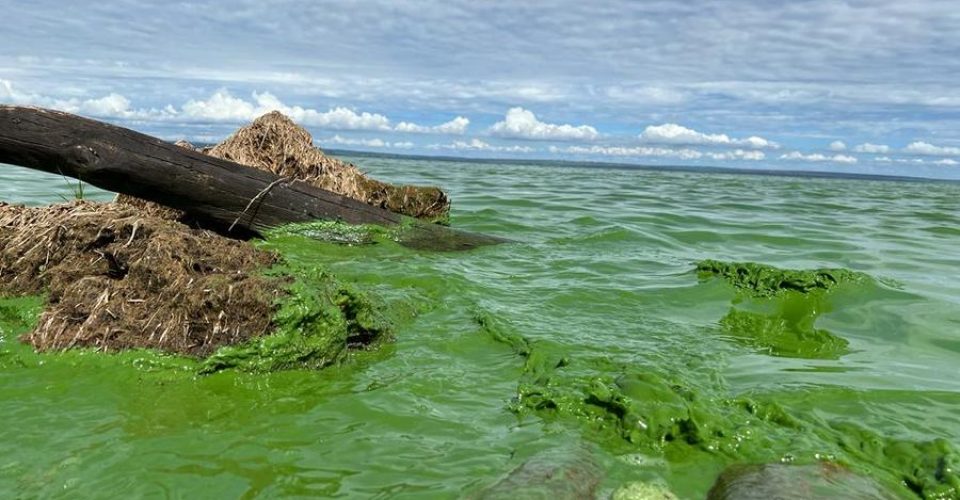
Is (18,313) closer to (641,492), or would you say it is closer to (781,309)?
(641,492)

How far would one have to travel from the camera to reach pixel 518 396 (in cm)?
489

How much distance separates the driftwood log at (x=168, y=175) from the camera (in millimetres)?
6910

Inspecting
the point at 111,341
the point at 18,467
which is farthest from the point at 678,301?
the point at 18,467

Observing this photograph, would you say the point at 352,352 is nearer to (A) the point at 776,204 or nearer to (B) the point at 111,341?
(B) the point at 111,341

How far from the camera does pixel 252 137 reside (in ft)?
34.4

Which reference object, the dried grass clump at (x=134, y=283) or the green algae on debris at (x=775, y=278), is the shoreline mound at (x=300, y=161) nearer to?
the dried grass clump at (x=134, y=283)

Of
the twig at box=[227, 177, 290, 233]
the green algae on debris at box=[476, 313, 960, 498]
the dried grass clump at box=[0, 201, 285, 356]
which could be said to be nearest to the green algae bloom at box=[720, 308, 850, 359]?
the green algae on debris at box=[476, 313, 960, 498]

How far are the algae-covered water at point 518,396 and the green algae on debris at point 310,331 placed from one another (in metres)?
0.11

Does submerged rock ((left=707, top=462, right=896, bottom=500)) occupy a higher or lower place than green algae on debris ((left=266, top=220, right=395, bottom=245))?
lower

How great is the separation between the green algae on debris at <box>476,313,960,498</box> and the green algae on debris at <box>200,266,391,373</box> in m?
1.42

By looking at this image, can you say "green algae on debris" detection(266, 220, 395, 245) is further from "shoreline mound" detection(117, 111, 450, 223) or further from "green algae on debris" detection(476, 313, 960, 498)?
"green algae on debris" detection(476, 313, 960, 498)

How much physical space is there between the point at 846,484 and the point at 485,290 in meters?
4.73

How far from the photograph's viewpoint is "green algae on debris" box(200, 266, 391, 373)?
195 inches

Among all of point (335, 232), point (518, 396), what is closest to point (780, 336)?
point (518, 396)
